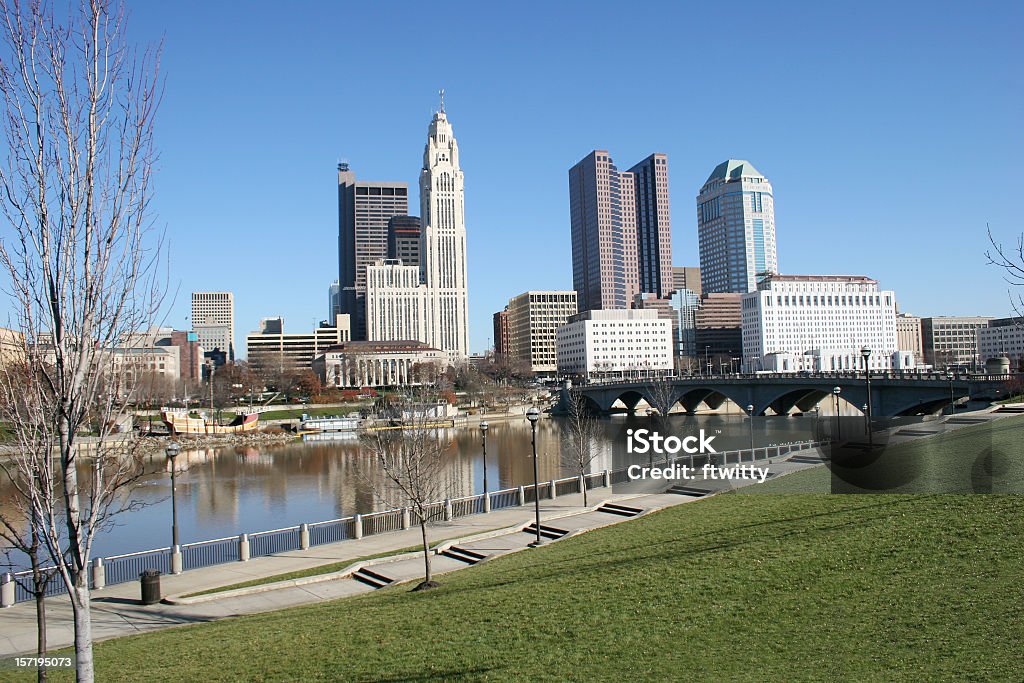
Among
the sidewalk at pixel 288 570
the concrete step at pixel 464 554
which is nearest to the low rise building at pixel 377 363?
the sidewalk at pixel 288 570

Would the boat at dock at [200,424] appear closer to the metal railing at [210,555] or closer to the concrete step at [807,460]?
the metal railing at [210,555]

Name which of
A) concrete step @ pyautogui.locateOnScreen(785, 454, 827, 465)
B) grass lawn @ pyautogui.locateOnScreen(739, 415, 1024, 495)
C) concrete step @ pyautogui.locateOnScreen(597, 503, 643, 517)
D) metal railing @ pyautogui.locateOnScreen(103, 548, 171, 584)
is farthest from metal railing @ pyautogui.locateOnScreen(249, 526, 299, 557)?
concrete step @ pyautogui.locateOnScreen(785, 454, 827, 465)

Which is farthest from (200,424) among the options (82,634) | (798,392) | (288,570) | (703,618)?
(82,634)

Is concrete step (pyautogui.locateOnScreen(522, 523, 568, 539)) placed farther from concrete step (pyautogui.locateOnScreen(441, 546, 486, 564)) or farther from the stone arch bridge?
the stone arch bridge

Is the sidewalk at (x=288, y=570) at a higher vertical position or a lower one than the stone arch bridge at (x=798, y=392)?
lower

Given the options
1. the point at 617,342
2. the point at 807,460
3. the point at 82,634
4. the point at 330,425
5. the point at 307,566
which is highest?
the point at 617,342

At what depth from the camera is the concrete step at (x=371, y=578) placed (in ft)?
68.6

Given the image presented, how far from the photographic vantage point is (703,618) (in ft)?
42.4

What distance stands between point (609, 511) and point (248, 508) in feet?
76.9

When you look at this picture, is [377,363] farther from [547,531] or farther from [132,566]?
[547,531]

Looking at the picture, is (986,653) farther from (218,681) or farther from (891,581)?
(218,681)

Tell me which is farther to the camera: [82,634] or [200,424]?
[200,424]

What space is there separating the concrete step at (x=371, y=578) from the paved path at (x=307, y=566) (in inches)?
6.1

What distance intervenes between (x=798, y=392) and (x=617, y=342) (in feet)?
341
